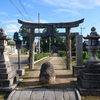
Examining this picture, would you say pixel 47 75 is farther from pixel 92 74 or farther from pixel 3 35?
pixel 3 35

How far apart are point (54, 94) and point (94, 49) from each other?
316 cm

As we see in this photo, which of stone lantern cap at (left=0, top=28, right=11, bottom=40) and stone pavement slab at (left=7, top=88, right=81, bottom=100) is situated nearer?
stone pavement slab at (left=7, top=88, right=81, bottom=100)

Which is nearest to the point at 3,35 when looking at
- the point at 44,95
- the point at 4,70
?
the point at 4,70

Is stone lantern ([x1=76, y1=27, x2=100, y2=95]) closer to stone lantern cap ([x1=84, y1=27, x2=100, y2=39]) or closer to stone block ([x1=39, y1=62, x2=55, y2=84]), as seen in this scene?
stone lantern cap ([x1=84, y1=27, x2=100, y2=39])

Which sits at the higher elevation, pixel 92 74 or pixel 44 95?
pixel 92 74

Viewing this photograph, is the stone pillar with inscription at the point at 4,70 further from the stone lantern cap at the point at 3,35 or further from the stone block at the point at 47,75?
the stone block at the point at 47,75

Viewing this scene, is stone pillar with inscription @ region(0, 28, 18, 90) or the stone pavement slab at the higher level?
stone pillar with inscription @ region(0, 28, 18, 90)

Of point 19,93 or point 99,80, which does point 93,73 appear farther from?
point 19,93

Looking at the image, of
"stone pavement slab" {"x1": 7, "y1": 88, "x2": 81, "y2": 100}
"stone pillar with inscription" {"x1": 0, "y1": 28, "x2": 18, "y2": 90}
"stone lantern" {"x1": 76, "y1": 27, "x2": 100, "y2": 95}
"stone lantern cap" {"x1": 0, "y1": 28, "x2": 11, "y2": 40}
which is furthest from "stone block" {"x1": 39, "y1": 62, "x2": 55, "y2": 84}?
"stone lantern cap" {"x1": 0, "y1": 28, "x2": 11, "y2": 40}

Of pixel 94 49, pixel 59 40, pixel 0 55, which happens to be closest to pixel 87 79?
pixel 94 49

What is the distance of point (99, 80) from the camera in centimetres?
785

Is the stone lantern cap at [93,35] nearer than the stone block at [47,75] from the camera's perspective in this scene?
Yes

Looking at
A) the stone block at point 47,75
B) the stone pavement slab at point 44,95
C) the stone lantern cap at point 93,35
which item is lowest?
the stone pavement slab at point 44,95

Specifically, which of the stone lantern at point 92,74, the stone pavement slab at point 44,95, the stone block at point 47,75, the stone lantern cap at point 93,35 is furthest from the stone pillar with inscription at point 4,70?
the stone lantern cap at point 93,35
